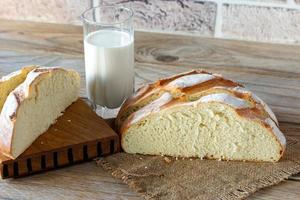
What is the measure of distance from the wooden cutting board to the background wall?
59cm

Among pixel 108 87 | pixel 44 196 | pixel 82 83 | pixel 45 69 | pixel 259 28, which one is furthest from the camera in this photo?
pixel 259 28

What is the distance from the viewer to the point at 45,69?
1086 mm

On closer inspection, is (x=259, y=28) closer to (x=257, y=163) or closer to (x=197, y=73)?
(x=197, y=73)

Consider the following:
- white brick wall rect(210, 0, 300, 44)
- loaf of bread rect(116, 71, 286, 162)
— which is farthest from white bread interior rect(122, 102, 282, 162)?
white brick wall rect(210, 0, 300, 44)

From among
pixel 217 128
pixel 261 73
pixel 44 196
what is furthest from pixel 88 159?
pixel 261 73

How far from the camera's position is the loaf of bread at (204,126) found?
1.04m

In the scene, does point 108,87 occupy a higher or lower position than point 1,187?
higher

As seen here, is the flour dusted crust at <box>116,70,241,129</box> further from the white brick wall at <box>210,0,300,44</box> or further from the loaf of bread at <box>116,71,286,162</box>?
the white brick wall at <box>210,0,300,44</box>

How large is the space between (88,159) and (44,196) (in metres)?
0.12

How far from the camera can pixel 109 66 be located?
117cm

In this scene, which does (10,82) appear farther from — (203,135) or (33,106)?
(203,135)

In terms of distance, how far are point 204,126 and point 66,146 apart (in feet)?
0.82

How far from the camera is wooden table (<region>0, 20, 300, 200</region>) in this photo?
1035mm

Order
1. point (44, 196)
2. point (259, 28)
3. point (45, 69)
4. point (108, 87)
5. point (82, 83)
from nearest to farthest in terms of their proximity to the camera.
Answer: point (44, 196)
point (45, 69)
point (108, 87)
point (82, 83)
point (259, 28)
